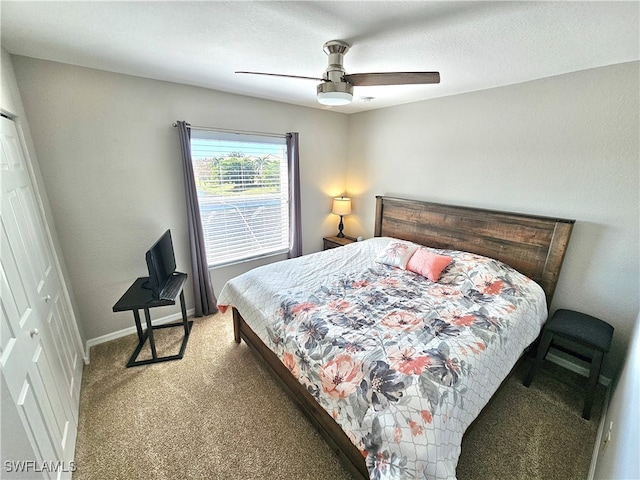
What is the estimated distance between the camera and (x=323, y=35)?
1.53 m

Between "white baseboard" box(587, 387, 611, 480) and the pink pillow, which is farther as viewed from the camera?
the pink pillow

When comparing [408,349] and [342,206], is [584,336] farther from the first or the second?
[342,206]

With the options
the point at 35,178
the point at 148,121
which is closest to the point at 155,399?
the point at 35,178

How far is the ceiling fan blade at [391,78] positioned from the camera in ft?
4.98

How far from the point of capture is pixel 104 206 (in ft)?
7.57

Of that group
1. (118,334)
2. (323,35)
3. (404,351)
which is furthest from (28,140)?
(404,351)

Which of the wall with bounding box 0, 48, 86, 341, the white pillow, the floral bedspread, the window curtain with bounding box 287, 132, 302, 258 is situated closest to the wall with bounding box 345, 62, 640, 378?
the floral bedspread

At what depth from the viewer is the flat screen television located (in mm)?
2037

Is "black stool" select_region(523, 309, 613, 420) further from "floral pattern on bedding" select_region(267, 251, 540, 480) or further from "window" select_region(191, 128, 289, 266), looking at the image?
"window" select_region(191, 128, 289, 266)

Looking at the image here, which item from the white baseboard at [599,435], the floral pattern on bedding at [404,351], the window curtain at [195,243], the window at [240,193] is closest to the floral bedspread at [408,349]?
the floral pattern on bedding at [404,351]

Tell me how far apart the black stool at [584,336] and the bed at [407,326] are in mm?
121

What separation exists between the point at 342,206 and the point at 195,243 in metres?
2.05

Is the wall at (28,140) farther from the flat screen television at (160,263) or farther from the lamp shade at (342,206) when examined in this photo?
the lamp shade at (342,206)

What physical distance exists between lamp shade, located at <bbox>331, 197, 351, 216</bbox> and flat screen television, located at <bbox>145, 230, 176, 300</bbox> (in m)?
2.22
